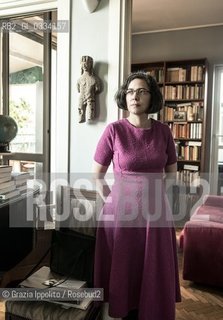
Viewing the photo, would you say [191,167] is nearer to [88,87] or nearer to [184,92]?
[184,92]

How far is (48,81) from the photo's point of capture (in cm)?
283

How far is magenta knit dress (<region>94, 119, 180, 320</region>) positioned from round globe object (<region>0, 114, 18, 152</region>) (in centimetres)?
75

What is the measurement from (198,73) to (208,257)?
268cm

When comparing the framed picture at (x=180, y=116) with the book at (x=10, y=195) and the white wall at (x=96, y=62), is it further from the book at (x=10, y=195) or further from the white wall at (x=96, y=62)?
the book at (x=10, y=195)

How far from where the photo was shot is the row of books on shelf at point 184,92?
415 centimetres

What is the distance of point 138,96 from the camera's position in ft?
5.01

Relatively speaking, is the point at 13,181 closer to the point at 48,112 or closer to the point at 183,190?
the point at 48,112

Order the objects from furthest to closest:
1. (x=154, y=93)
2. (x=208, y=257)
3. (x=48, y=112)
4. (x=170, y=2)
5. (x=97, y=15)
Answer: (x=170, y=2) < (x=48, y=112) < (x=208, y=257) < (x=97, y=15) < (x=154, y=93)

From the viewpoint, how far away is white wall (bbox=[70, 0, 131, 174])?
1836 millimetres

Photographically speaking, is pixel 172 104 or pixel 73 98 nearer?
pixel 73 98

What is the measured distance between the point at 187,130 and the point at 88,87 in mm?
2678

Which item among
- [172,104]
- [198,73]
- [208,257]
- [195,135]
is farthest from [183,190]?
[208,257]

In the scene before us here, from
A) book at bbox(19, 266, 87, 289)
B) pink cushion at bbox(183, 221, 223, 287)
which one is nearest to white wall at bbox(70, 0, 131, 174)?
book at bbox(19, 266, 87, 289)

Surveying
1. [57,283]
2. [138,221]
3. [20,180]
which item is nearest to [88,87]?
[20,180]
